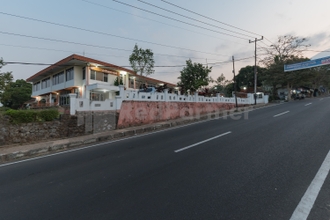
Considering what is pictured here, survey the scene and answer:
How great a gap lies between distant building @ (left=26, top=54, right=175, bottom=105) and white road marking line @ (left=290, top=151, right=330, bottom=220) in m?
20.5

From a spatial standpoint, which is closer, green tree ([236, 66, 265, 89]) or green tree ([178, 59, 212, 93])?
green tree ([178, 59, 212, 93])

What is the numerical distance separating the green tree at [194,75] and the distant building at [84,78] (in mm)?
8685

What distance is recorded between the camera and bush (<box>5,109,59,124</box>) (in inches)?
299

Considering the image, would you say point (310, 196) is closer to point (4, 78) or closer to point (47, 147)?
point (47, 147)

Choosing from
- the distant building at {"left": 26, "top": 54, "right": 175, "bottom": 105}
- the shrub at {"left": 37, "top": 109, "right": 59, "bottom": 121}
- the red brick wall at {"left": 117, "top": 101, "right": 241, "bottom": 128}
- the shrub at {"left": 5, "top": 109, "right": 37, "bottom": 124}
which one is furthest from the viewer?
the distant building at {"left": 26, "top": 54, "right": 175, "bottom": 105}

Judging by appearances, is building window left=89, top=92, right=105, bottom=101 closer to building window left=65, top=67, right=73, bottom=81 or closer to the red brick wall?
building window left=65, top=67, right=73, bottom=81

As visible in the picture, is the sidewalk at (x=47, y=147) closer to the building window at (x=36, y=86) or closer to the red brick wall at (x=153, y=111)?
the red brick wall at (x=153, y=111)

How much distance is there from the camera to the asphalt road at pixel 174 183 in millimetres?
2531

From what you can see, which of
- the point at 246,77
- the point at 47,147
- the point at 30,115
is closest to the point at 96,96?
the point at 30,115

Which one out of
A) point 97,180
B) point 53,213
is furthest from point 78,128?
point 53,213

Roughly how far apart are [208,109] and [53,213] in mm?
15559

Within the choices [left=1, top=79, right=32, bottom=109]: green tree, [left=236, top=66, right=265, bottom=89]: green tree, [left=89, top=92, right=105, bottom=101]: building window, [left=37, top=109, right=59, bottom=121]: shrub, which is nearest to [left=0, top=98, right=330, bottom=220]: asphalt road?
[left=37, top=109, right=59, bottom=121]: shrub

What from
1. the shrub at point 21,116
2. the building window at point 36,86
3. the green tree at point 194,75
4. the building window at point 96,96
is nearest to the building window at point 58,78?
the building window at point 96,96

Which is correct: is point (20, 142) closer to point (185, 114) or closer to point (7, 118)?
point (7, 118)
